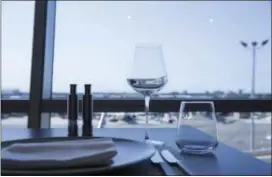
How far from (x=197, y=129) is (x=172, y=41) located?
192 centimetres

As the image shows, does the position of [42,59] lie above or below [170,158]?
above

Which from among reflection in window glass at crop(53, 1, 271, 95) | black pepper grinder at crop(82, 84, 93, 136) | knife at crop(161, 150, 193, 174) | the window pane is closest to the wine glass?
black pepper grinder at crop(82, 84, 93, 136)

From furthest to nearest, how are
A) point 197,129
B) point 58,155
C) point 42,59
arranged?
point 42,59 < point 197,129 < point 58,155

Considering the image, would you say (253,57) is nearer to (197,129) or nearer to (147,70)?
(147,70)

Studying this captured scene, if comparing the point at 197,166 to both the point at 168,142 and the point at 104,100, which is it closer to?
the point at 168,142

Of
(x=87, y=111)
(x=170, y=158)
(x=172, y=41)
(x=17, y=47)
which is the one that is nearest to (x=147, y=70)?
(x=87, y=111)

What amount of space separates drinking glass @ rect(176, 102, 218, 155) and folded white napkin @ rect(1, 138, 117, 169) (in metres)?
0.19

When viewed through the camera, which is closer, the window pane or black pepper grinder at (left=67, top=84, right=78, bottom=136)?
black pepper grinder at (left=67, top=84, right=78, bottom=136)

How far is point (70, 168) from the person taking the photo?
0.63 meters

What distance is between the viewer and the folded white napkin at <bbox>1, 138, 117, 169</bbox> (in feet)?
2.07

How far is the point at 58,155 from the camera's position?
703 millimetres

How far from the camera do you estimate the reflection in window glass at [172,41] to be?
8.79ft

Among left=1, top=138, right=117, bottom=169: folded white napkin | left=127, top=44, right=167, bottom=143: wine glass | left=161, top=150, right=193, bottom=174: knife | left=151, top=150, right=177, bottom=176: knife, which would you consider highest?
left=127, top=44, right=167, bottom=143: wine glass

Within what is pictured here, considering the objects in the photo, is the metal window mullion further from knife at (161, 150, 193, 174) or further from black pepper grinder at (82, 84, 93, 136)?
knife at (161, 150, 193, 174)
